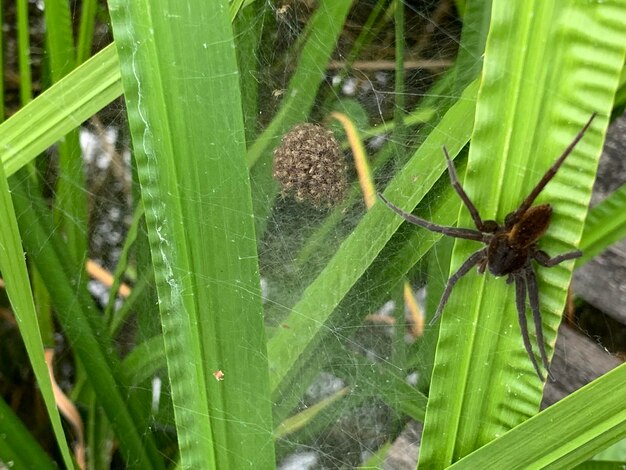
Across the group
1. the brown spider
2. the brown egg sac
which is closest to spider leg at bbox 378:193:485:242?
the brown spider

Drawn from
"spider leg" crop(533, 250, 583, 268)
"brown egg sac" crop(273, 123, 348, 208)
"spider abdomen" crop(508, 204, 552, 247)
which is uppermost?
"brown egg sac" crop(273, 123, 348, 208)

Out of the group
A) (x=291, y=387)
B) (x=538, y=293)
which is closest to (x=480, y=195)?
(x=538, y=293)

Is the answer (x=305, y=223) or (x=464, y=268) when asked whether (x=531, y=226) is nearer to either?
(x=464, y=268)

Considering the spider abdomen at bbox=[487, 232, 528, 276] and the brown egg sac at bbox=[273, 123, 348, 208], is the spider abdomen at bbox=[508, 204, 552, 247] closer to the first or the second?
the spider abdomen at bbox=[487, 232, 528, 276]

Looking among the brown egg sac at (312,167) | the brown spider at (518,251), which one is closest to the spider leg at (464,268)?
the brown spider at (518,251)

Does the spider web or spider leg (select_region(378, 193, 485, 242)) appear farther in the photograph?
the spider web

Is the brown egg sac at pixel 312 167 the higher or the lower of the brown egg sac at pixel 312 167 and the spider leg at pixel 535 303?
the higher

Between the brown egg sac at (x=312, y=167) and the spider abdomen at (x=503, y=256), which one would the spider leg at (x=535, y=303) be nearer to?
the spider abdomen at (x=503, y=256)
